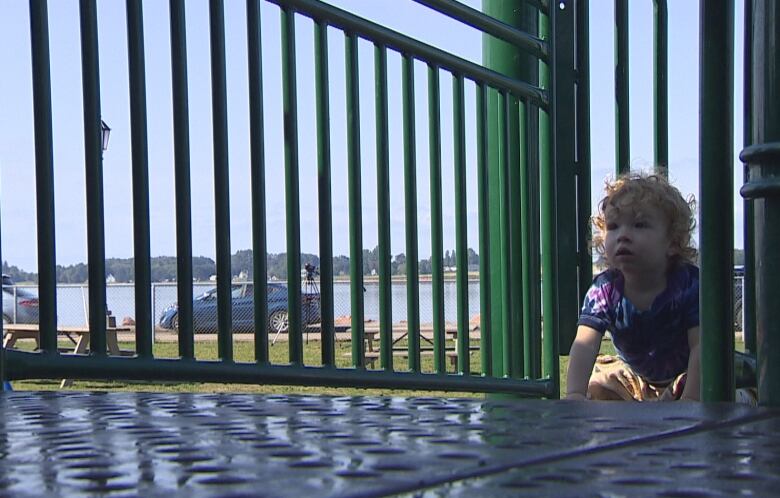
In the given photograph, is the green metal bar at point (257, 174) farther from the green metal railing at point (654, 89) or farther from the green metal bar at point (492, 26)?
the green metal railing at point (654, 89)

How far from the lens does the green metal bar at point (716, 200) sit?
1.17 metres

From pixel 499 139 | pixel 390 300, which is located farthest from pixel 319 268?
pixel 499 139

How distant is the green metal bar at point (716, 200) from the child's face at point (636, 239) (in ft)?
7.12

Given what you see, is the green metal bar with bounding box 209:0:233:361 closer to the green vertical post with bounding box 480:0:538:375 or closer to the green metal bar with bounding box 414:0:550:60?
the green metal bar with bounding box 414:0:550:60

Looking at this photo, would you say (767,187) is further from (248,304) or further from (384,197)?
(248,304)

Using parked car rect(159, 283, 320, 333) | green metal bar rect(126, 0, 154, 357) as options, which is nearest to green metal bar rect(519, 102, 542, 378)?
parked car rect(159, 283, 320, 333)

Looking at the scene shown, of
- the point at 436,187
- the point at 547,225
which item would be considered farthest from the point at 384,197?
the point at 547,225

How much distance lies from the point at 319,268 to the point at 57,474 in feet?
6.04

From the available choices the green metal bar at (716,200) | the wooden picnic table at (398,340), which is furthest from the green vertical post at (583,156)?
the wooden picnic table at (398,340)

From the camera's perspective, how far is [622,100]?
337 cm

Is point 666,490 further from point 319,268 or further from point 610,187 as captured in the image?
point 610,187

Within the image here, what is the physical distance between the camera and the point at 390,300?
276 centimetres

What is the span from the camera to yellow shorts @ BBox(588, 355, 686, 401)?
3.24 metres

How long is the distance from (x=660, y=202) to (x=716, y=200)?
7.77 ft
